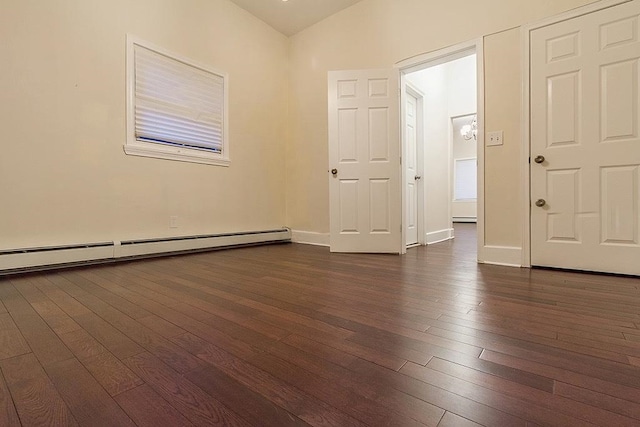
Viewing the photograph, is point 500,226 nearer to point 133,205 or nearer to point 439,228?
point 439,228

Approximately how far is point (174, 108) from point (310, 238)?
2324mm

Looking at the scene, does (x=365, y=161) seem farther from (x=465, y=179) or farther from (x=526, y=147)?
(x=465, y=179)

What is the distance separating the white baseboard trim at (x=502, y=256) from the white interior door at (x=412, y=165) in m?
1.25

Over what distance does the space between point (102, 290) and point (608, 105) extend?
3.87 metres

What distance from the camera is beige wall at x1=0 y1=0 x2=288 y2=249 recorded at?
228cm

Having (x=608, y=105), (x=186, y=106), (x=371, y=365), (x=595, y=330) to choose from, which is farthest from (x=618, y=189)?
(x=186, y=106)

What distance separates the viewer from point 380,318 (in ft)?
4.53

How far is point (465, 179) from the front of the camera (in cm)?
910

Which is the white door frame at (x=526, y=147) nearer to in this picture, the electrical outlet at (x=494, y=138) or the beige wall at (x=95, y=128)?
the electrical outlet at (x=494, y=138)

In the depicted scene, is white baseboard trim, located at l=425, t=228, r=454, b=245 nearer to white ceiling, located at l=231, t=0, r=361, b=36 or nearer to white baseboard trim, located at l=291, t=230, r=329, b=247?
white baseboard trim, located at l=291, t=230, r=329, b=247

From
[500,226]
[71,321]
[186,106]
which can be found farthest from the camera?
[186,106]

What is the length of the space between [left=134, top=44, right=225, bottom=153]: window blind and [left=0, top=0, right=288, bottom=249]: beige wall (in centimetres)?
15

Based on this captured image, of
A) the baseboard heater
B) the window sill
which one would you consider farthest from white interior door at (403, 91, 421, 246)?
the window sill

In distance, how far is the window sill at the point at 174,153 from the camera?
9.50ft
